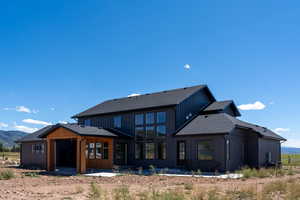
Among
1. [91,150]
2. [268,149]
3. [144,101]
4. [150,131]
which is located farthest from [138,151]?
[268,149]

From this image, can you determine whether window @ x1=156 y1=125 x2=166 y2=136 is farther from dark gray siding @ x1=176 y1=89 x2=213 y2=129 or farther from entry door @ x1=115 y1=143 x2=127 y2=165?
entry door @ x1=115 y1=143 x2=127 y2=165

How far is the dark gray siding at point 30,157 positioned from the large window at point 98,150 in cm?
532

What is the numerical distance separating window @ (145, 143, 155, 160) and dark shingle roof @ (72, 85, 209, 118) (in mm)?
3027

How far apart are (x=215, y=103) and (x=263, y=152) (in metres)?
5.66

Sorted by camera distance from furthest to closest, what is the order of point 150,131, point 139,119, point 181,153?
point 139,119
point 150,131
point 181,153

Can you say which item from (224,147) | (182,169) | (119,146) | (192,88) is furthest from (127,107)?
(224,147)

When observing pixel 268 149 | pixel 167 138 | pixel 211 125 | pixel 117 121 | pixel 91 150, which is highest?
pixel 117 121

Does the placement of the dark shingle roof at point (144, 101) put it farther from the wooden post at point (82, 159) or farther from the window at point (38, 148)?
the wooden post at point (82, 159)

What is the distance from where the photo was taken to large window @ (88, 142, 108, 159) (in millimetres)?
26828

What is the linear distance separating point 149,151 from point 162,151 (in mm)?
1284

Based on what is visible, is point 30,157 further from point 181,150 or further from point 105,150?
point 181,150

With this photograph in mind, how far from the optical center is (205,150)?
23.7m

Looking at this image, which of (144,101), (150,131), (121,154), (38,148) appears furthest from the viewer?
(38,148)

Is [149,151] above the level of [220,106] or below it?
below
